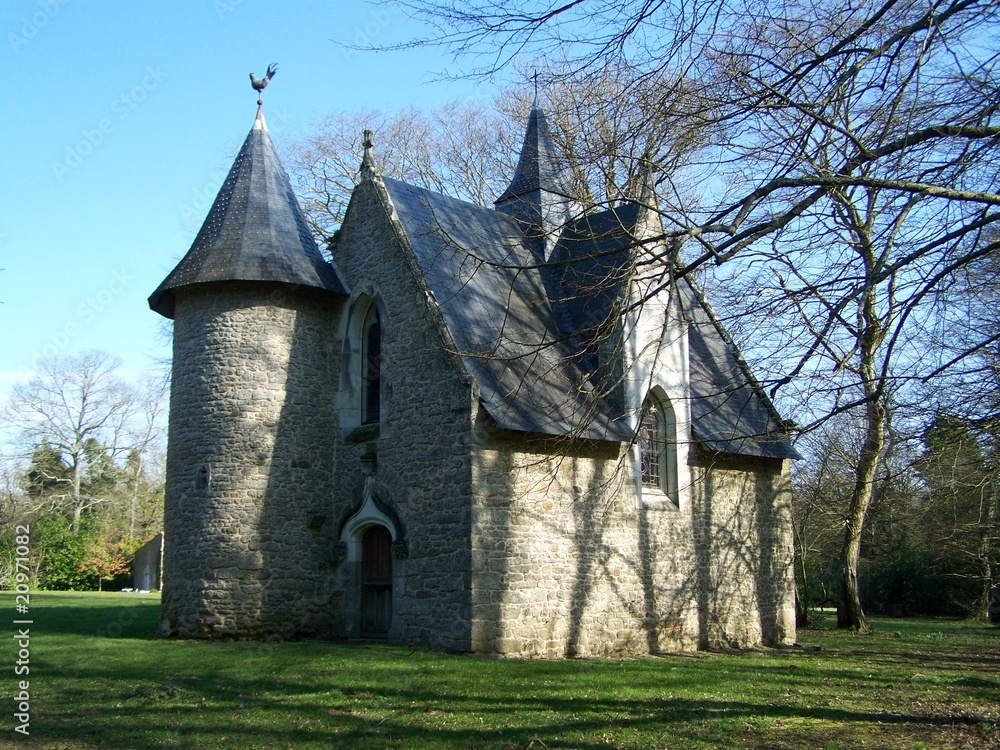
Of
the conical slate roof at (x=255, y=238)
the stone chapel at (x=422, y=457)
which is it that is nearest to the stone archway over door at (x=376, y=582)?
the stone chapel at (x=422, y=457)

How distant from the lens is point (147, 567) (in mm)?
45906

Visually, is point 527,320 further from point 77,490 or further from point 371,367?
point 77,490

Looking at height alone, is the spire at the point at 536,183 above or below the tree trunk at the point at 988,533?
above

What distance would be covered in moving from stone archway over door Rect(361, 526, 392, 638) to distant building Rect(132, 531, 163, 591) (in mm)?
33041

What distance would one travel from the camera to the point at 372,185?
55.7 ft

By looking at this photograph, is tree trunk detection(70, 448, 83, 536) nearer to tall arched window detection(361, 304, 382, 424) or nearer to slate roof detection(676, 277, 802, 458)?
tall arched window detection(361, 304, 382, 424)

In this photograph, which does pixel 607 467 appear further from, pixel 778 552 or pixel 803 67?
Result: pixel 803 67

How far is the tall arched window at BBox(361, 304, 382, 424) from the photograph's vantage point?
1686 centimetres

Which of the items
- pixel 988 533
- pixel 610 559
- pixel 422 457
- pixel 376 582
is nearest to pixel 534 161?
pixel 422 457

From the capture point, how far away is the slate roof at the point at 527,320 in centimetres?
1447

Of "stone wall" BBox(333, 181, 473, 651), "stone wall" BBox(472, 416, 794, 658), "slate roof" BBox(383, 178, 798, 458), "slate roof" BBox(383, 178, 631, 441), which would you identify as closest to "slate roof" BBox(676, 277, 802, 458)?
"slate roof" BBox(383, 178, 798, 458)

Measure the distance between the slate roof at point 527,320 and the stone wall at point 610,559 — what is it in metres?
0.54

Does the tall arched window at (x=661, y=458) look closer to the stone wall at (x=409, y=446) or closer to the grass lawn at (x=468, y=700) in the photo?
the grass lawn at (x=468, y=700)

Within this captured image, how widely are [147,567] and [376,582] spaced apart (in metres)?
34.3
